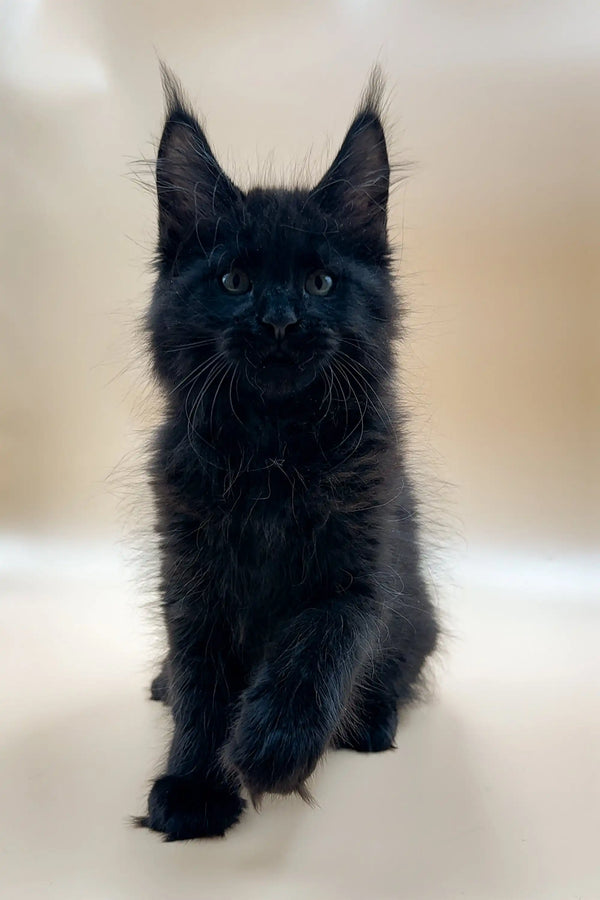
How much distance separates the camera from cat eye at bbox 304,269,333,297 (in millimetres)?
1451

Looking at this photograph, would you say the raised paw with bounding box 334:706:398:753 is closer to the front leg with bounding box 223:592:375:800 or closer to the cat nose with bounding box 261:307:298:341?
the front leg with bounding box 223:592:375:800

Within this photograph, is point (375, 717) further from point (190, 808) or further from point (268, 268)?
point (268, 268)

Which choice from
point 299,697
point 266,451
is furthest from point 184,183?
point 299,697

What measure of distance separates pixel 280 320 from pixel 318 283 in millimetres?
158

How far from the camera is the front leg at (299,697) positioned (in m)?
1.29

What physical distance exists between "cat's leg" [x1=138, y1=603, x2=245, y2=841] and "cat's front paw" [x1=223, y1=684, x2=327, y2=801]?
5.8 inches

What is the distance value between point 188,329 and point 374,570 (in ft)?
1.74

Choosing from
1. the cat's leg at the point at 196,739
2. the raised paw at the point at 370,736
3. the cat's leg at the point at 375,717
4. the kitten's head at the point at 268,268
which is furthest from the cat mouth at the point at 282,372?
the raised paw at the point at 370,736

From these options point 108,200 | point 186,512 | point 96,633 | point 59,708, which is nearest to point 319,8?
point 108,200

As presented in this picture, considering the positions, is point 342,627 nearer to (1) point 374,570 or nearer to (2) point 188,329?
(1) point 374,570

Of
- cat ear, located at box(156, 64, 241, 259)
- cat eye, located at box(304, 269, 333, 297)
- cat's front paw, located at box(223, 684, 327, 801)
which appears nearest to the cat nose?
cat eye, located at box(304, 269, 333, 297)

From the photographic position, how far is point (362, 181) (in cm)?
161

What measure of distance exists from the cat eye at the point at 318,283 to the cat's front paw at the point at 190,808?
33.4 inches

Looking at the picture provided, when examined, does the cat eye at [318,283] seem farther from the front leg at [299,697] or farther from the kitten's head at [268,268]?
the front leg at [299,697]
